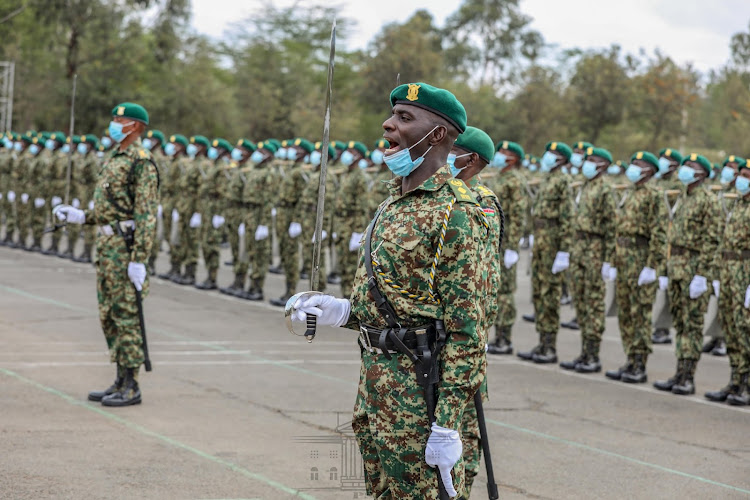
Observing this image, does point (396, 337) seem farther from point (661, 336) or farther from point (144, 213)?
point (661, 336)

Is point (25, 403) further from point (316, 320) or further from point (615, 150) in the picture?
point (615, 150)

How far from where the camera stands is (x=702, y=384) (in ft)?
33.3

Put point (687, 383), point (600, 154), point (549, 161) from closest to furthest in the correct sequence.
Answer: point (687, 383) → point (600, 154) → point (549, 161)

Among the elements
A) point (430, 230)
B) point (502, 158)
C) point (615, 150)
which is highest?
point (615, 150)

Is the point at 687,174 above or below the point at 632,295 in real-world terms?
above

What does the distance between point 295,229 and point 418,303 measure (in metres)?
10.7

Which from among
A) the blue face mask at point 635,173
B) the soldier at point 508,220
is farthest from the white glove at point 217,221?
the blue face mask at point 635,173

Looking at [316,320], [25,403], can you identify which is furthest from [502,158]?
[316,320]

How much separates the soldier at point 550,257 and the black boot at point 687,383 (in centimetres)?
160

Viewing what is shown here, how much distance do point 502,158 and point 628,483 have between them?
17.0 ft

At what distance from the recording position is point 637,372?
9.94 meters

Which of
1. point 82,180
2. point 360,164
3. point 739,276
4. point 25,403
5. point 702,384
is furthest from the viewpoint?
point 82,180

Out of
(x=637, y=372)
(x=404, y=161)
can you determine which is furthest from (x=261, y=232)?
(x=404, y=161)

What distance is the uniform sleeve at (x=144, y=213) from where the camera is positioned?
23.6 feet
